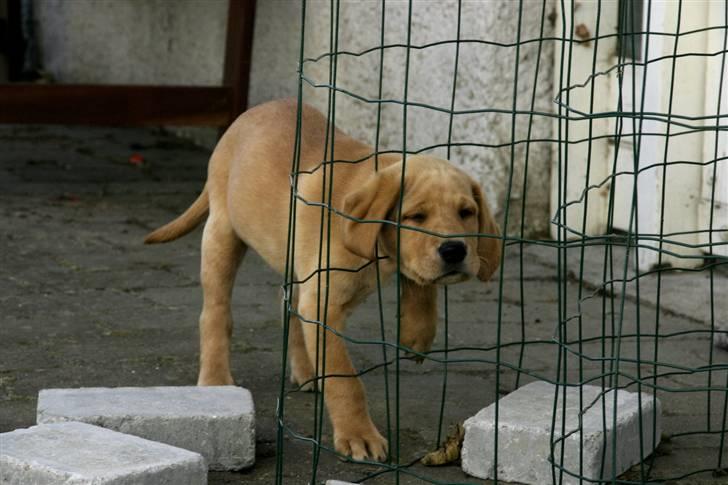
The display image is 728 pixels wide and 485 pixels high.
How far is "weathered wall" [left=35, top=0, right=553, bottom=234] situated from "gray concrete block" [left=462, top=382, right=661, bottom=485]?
2301mm

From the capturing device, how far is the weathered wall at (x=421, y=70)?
5953 millimetres

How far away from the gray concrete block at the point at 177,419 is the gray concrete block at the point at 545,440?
562 mm

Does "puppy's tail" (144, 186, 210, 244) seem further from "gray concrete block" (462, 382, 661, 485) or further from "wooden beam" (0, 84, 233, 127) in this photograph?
"wooden beam" (0, 84, 233, 127)

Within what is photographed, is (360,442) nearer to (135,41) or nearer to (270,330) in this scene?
(270,330)

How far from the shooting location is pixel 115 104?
7.11 m

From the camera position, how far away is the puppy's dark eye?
334 centimetres

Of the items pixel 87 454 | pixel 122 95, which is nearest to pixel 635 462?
pixel 87 454

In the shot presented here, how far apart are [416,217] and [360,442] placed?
599 millimetres

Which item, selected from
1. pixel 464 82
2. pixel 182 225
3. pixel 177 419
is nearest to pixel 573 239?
pixel 182 225

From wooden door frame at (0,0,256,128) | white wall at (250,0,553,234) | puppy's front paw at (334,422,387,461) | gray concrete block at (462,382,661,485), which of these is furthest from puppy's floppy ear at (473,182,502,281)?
wooden door frame at (0,0,256,128)

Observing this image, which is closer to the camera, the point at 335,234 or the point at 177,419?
the point at 177,419

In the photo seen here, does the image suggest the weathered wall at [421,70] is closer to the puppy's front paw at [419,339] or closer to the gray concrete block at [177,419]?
the puppy's front paw at [419,339]

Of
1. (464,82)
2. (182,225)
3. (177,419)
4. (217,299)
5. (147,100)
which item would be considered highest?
(464,82)

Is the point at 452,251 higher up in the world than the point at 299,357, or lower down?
higher up
